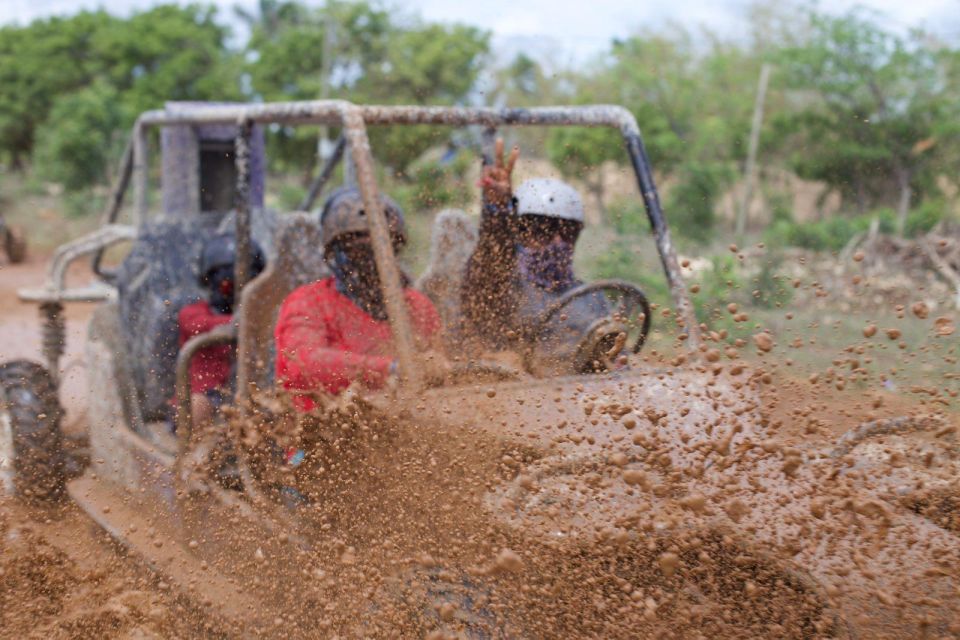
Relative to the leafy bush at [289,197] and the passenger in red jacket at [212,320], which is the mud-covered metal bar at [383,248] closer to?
the passenger in red jacket at [212,320]

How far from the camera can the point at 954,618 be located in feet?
5.95

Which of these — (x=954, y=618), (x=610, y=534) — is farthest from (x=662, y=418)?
(x=954, y=618)

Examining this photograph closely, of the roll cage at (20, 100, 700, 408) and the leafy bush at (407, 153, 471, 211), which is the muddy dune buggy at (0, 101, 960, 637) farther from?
the leafy bush at (407, 153, 471, 211)

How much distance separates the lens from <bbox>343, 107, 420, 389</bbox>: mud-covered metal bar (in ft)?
9.11

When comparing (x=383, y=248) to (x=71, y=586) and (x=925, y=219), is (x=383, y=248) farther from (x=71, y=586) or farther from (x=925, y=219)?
(x=925, y=219)

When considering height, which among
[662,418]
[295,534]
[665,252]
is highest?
[665,252]

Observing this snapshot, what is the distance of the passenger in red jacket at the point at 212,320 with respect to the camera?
12.6ft

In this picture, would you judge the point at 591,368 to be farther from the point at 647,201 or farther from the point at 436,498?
the point at 647,201

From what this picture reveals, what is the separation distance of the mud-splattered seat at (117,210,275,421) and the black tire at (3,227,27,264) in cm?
1337

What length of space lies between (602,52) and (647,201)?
1939 cm

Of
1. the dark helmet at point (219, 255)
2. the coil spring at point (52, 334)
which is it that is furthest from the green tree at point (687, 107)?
the dark helmet at point (219, 255)

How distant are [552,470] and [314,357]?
1035 mm

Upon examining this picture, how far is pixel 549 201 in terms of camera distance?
3.26 m

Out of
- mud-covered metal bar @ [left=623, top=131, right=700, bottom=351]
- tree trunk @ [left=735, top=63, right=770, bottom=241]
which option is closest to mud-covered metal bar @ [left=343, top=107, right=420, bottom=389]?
mud-covered metal bar @ [left=623, top=131, right=700, bottom=351]
